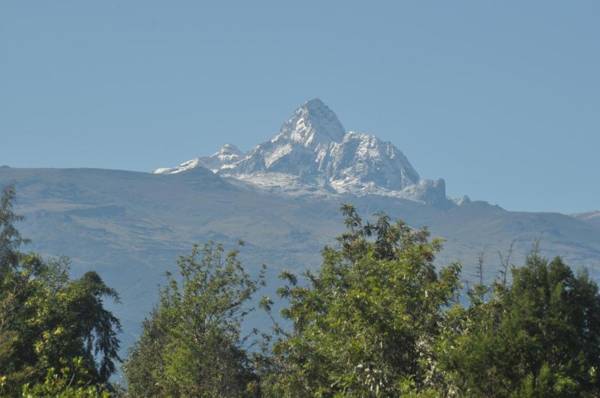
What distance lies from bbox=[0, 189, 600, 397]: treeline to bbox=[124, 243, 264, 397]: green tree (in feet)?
0.28

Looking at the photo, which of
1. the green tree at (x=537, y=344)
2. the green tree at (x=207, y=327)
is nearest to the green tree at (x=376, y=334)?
the green tree at (x=537, y=344)

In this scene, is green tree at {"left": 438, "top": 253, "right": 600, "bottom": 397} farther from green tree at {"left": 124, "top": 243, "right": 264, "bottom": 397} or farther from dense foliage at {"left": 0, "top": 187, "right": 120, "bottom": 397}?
green tree at {"left": 124, "top": 243, "right": 264, "bottom": 397}

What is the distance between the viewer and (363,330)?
41625mm

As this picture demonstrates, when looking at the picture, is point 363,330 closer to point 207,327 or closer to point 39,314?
point 207,327

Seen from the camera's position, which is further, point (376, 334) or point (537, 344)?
point (376, 334)

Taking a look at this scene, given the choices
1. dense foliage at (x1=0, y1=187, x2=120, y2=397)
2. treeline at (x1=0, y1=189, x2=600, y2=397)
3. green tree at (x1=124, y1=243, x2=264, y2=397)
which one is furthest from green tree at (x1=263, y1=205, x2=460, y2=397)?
dense foliage at (x1=0, y1=187, x2=120, y2=397)

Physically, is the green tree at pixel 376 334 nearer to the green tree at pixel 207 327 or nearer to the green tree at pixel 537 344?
the green tree at pixel 537 344

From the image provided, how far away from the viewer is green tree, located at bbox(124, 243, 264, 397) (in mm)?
57684

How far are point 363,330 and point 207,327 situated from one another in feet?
66.2

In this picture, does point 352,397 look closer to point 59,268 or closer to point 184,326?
point 184,326

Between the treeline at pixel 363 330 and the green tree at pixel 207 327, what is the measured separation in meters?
0.08

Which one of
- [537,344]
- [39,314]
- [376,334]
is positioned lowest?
[39,314]

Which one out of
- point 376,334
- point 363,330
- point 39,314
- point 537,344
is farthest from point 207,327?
point 537,344

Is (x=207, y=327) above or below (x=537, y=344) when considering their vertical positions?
below
